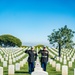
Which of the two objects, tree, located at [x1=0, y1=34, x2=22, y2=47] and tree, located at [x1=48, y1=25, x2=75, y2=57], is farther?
tree, located at [x1=0, y1=34, x2=22, y2=47]

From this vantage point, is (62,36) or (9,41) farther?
(9,41)

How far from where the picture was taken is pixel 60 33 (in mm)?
49906

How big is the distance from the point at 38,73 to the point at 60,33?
35.6 m

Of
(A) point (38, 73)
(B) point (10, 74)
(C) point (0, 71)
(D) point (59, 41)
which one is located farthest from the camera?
(D) point (59, 41)

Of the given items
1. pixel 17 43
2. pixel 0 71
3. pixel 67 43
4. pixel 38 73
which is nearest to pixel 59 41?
pixel 67 43

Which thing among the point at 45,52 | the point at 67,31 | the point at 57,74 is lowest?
the point at 57,74

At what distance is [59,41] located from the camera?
162 ft

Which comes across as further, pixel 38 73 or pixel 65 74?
pixel 65 74

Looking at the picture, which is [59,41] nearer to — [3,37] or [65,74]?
[65,74]

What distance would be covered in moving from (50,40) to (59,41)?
166 centimetres

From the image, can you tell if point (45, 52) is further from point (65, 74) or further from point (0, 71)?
point (0, 71)

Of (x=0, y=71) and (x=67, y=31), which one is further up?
(x=67, y=31)

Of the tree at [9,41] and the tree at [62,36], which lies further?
the tree at [9,41]

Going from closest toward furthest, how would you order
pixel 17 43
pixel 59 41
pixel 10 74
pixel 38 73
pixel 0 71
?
pixel 38 73 → pixel 0 71 → pixel 10 74 → pixel 59 41 → pixel 17 43
